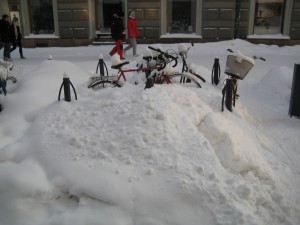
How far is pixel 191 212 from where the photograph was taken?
2982 millimetres

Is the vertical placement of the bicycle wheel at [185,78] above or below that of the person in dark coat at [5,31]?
below

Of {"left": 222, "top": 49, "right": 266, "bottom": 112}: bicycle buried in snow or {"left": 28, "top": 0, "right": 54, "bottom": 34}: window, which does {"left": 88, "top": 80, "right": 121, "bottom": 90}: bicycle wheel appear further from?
{"left": 28, "top": 0, "right": 54, "bottom": 34}: window

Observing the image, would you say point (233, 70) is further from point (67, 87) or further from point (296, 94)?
point (67, 87)

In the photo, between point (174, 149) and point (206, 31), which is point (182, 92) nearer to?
point (174, 149)

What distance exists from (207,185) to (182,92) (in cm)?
188

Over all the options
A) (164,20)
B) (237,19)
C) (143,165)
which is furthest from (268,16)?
(143,165)

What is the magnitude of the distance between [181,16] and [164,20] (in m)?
0.86

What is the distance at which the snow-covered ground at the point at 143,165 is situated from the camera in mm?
2988

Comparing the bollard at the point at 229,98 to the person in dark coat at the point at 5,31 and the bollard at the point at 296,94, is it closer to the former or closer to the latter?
the bollard at the point at 296,94

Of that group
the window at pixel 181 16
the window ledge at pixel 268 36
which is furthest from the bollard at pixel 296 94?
the window at pixel 181 16

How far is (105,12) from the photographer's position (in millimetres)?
16328

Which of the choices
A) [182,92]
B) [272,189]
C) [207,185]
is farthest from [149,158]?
[182,92]

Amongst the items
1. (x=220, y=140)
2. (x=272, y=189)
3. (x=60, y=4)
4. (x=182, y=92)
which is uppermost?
(x=60, y=4)

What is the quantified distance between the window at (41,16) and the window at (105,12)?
79.9 inches
